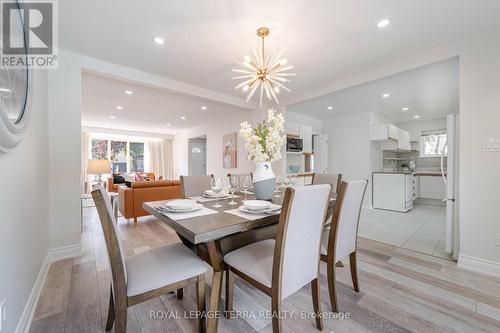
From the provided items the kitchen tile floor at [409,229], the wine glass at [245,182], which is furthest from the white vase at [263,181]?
the kitchen tile floor at [409,229]

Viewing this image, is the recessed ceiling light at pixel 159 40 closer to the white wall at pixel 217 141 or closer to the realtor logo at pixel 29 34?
the realtor logo at pixel 29 34

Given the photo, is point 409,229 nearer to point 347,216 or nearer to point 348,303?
point 348,303

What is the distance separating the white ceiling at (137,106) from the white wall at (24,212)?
153 centimetres

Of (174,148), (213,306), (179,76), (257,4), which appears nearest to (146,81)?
(179,76)

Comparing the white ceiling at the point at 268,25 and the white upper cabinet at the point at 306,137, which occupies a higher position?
the white ceiling at the point at 268,25

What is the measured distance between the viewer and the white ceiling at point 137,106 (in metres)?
3.59

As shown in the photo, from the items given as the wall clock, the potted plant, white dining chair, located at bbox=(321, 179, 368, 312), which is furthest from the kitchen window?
the wall clock

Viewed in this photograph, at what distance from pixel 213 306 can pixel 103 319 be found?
2.80 ft

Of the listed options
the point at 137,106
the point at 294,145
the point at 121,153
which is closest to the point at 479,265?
the point at 294,145

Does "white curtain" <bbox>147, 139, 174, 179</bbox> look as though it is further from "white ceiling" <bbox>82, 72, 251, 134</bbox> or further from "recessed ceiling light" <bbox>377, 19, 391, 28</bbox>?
"recessed ceiling light" <bbox>377, 19, 391, 28</bbox>

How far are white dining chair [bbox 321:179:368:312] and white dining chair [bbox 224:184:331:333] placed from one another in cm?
21

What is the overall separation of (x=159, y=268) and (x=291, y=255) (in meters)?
0.76

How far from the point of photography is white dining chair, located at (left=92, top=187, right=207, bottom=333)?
99 centimetres

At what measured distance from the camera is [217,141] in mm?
6125
